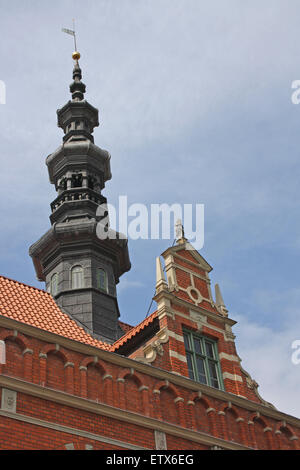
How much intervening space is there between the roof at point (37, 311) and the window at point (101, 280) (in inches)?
81.7

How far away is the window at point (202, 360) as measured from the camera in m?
18.0

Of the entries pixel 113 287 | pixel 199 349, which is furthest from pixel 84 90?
pixel 199 349

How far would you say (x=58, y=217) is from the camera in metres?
25.1

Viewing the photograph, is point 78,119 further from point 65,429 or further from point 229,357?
point 65,429

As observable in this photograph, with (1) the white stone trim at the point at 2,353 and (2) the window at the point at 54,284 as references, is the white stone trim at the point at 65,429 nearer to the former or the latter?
(1) the white stone trim at the point at 2,353

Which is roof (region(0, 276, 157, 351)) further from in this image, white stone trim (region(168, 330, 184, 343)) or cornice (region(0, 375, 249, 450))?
cornice (region(0, 375, 249, 450))

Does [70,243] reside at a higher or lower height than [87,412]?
higher

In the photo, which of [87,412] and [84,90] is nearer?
[87,412]

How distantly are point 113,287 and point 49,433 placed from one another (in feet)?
33.2

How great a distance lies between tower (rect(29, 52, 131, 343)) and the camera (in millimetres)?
22438

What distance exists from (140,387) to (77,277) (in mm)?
7637
